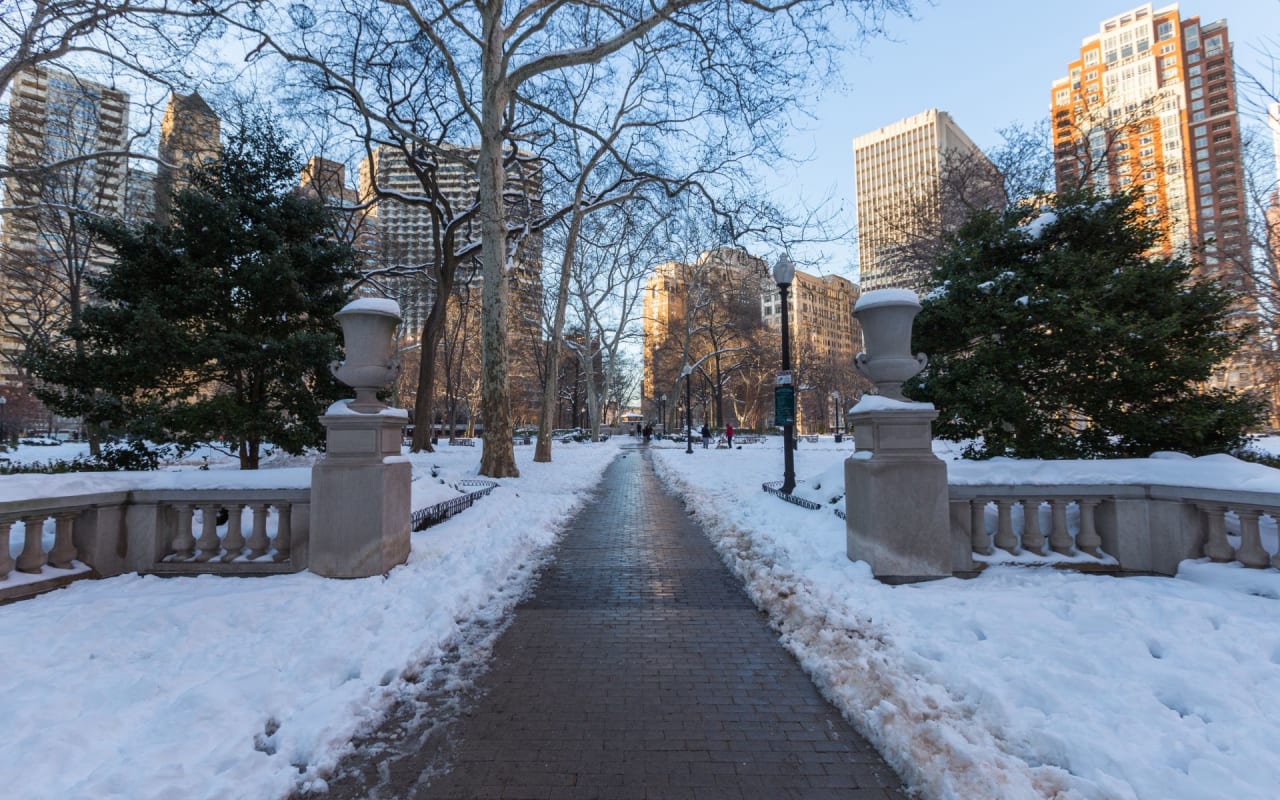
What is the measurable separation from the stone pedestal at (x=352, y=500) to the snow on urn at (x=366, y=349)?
36 cm

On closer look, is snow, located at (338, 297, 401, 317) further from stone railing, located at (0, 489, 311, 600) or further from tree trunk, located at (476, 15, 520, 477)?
tree trunk, located at (476, 15, 520, 477)

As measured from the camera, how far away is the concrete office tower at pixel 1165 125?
1895 cm

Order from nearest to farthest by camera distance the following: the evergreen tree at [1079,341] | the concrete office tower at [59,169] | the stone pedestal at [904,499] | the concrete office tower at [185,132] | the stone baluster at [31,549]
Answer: the stone baluster at [31,549]
the stone pedestal at [904,499]
the evergreen tree at [1079,341]
the concrete office tower at [185,132]
the concrete office tower at [59,169]

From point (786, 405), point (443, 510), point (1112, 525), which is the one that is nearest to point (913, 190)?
point (786, 405)

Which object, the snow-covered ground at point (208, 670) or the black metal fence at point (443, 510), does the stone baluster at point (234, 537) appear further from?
the black metal fence at point (443, 510)

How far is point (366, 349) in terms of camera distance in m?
6.33

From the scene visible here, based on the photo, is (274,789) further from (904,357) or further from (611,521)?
(611,521)

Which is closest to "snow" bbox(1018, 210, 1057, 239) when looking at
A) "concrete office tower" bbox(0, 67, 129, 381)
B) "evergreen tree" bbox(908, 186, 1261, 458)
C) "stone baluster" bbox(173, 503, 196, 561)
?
"evergreen tree" bbox(908, 186, 1261, 458)

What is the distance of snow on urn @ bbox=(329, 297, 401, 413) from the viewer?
20.4ft

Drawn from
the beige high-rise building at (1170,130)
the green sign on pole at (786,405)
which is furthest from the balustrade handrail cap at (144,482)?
the beige high-rise building at (1170,130)

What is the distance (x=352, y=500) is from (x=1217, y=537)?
26.5 ft

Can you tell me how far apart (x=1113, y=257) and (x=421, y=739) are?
899 centimetres

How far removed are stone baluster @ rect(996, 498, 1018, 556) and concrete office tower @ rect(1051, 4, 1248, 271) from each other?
1338cm

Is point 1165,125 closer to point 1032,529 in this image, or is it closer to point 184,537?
point 1032,529
